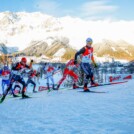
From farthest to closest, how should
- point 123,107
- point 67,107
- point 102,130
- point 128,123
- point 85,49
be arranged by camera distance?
point 85,49 → point 67,107 → point 123,107 → point 128,123 → point 102,130

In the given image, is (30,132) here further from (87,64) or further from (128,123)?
(87,64)

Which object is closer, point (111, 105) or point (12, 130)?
Answer: point (12, 130)

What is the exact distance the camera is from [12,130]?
745 centimetres

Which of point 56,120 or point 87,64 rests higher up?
point 87,64

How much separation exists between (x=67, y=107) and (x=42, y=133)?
3.41 metres

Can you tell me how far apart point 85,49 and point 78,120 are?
22.6ft

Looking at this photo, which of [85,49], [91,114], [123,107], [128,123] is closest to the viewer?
[128,123]

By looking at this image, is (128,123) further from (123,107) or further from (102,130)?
(123,107)

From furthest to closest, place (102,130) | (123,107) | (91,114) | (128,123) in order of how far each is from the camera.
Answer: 1. (123,107)
2. (91,114)
3. (128,123)
4. (102,130)

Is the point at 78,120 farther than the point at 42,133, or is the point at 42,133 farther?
the point at 78,120

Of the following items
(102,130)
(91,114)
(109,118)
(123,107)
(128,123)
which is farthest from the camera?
(123,107)

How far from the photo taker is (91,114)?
8609mm

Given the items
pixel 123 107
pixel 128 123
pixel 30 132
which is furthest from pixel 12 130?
pixel 123 107

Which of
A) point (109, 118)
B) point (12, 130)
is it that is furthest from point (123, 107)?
point (12, 130)
